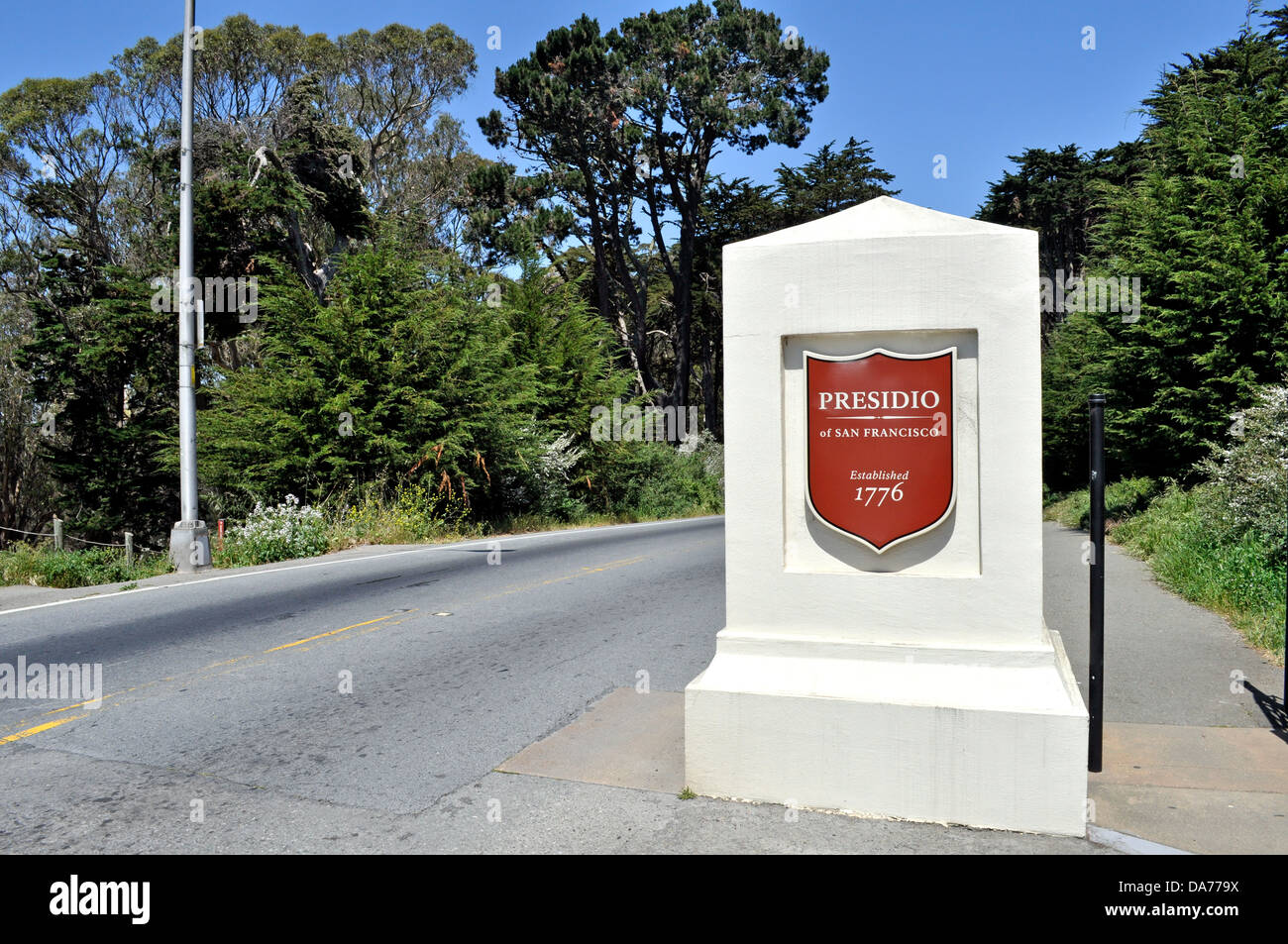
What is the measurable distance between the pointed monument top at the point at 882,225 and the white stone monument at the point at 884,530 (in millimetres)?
12

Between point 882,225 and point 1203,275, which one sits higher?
point 1203,275

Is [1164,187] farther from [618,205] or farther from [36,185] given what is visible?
[36,185]

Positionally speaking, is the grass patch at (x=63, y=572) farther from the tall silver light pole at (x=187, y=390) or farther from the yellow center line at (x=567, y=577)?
the yellow center line at (x=567, y=577)

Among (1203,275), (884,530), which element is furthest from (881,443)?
(1203,275)

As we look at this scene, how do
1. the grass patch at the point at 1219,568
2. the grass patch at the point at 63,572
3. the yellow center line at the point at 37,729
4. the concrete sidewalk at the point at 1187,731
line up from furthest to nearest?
the grass patch at the point at 63,572 → the grass patch at the point at 1219,568 → the yellow center line at the point at 37,729 → the concrete sidewalk at the point at 1187,731

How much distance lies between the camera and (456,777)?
5180 millimetres

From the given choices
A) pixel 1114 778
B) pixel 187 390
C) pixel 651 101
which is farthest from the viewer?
pixel 651 101

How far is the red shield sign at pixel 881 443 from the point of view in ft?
15.7

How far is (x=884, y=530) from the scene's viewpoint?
4.86 meters

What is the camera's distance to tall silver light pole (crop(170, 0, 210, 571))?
13.5 m

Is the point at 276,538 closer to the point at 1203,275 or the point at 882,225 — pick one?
the point at 882,225

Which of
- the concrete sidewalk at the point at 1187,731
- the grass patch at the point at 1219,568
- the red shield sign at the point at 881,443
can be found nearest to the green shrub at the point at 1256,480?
the grass patch at the point at 1219,568

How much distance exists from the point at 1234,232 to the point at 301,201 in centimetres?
2333

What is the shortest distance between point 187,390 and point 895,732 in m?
12.7
